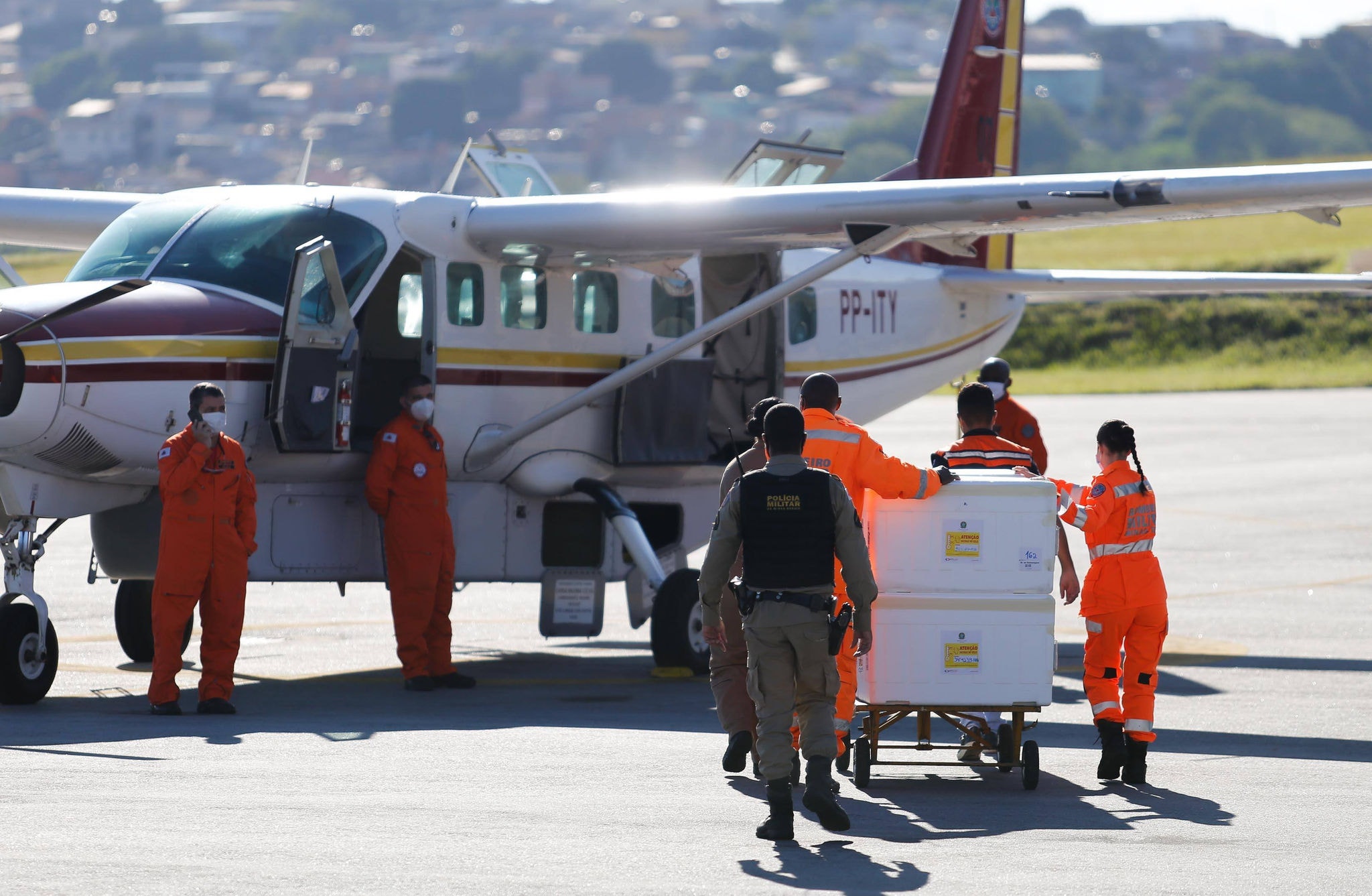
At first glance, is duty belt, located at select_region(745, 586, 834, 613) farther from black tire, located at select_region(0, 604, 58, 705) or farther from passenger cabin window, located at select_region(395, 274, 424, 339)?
passenger cabin window, located at select_region(395, 274, 424, 339)

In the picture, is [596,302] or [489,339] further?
[596,302]

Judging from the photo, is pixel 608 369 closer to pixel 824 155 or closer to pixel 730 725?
pixel 824 155

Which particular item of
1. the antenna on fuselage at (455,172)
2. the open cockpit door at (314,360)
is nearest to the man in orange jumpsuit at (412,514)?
the open cockpit door at (314,360)

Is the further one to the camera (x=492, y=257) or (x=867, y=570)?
(x=492, y=257)

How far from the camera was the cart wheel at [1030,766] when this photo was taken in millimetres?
8781

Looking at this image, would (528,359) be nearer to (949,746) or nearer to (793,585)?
(949,746)

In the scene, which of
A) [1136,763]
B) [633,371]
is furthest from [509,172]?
[1136,763]

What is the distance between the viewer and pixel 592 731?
10188 millimetres

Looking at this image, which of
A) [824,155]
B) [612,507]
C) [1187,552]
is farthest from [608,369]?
[1187,552]

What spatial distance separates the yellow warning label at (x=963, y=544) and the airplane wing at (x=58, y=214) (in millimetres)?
8301

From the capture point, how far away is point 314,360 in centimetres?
1148

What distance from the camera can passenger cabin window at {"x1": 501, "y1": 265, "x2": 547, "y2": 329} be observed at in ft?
42.7

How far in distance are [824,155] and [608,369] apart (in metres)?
2.32

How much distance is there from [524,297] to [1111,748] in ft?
18.5
